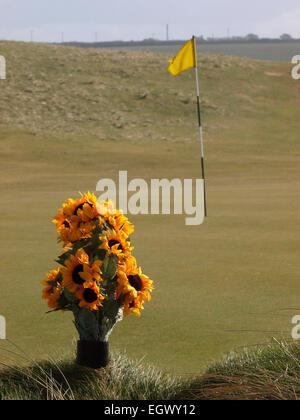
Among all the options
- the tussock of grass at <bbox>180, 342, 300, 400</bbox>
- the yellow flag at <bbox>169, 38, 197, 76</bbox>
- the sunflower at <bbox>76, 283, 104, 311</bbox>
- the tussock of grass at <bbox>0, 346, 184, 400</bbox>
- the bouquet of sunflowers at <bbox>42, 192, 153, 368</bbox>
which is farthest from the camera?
the yellow flag at <bbox>169, 38, 197, 76</bbox>

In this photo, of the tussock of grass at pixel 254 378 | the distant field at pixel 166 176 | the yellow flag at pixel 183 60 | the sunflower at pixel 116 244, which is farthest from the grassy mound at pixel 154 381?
the yellow flag at pixel 183 60

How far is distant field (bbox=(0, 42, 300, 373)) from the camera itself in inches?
293

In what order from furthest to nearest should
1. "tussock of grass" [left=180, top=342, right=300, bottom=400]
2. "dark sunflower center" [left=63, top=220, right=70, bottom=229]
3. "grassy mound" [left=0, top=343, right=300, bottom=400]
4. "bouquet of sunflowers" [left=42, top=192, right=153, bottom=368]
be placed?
1. "dark sunflower center" [left=63, top=220, right=70, bottom=229]
2. "bouquet of sunflowers" [left=42, top=192, right=153, bottom=368]
3. "grassy mound" [left=0, top=343, right=300, bottom=400]
4. "tussock of grass" [left=180, top=342, right=300, bottom=400]

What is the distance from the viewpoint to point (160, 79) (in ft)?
182

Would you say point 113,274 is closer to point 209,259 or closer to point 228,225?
point 209,259

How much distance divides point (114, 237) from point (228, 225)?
31.8ft

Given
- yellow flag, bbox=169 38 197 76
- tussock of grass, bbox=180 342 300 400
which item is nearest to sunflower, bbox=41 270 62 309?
tussock of grass, bbox=180 342 300 400

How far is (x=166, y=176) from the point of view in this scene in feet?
103

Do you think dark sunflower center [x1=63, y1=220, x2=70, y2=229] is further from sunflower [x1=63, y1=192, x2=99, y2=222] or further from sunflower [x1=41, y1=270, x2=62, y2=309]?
sunflower [x1=41, y1=270, x2=62, y2=309]

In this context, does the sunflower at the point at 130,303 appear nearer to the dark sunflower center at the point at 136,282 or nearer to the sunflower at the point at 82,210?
the dark sunflower center at the point at 136,282

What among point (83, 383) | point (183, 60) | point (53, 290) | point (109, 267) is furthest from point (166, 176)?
point (83, 383)

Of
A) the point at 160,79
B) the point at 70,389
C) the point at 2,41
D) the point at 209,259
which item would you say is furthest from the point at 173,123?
the point at 70,389

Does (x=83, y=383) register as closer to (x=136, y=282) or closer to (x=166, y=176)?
(x=136, y=282)
